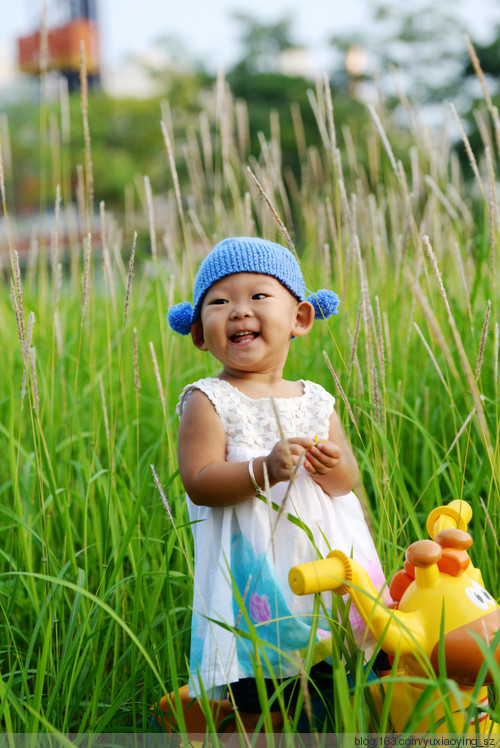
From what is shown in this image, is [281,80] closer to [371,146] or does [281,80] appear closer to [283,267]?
[371,146]

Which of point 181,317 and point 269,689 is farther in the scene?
point 181,317

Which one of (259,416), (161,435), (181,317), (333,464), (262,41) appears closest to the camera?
(333,464)

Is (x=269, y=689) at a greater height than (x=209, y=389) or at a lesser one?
lesser

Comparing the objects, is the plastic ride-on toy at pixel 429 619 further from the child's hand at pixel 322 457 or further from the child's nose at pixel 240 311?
the child's nose at pixel 240 311

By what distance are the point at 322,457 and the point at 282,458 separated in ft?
0.37

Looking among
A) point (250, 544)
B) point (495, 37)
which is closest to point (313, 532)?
point (250, 544)

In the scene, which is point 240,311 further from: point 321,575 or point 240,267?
point 321,575

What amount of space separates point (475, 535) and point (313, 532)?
0.63 meters

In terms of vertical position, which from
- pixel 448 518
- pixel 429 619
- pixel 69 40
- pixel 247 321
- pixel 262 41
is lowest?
pixel 429 619

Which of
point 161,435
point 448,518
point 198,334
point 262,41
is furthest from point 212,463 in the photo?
point 262,41

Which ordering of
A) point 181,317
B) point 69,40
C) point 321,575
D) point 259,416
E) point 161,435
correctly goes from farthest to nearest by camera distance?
point 69,40 → point 161,435 → point 181,317 → point 259,416 → point 321,575

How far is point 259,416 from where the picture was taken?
1215mm

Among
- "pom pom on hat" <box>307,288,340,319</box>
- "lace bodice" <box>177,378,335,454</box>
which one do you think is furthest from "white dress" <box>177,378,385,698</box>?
"pom pom on hat" <box>307,288,340,319</box>

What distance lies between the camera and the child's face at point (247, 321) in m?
1.22
